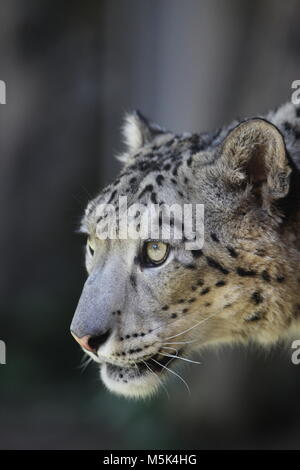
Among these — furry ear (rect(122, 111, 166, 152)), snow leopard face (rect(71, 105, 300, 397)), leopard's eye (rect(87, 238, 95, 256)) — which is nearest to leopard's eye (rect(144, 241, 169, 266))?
snow leopard face (rect(71, 105, 300, 397))

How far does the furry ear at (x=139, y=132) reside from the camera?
4.86 meters

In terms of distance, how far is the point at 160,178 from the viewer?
3902 millimetres

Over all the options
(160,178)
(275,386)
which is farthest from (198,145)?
(275,386)

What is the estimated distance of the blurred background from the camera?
25.7 ft

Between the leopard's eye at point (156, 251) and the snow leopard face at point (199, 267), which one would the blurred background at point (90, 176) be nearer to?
the snow leopard face at point (199, 267)

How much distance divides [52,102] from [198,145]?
586cm

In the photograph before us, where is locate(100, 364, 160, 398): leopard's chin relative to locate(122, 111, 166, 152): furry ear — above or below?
below

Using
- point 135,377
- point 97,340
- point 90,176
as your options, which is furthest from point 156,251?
point 90,176

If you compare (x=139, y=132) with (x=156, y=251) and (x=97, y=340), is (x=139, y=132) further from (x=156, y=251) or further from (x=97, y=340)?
(x=97, y=340)

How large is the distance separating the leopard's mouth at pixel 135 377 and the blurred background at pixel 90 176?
13.9ft

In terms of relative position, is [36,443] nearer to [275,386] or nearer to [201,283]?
[275,386]

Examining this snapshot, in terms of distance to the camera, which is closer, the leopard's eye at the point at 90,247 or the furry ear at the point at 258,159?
the furry ear at the point at 258,159

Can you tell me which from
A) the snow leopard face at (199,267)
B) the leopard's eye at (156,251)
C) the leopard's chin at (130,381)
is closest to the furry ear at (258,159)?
the snow leopard face at (199,267)

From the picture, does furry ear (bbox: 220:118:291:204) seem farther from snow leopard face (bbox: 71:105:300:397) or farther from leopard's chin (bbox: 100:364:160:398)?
leopard's chin (bbox: 100:364:160:398)
